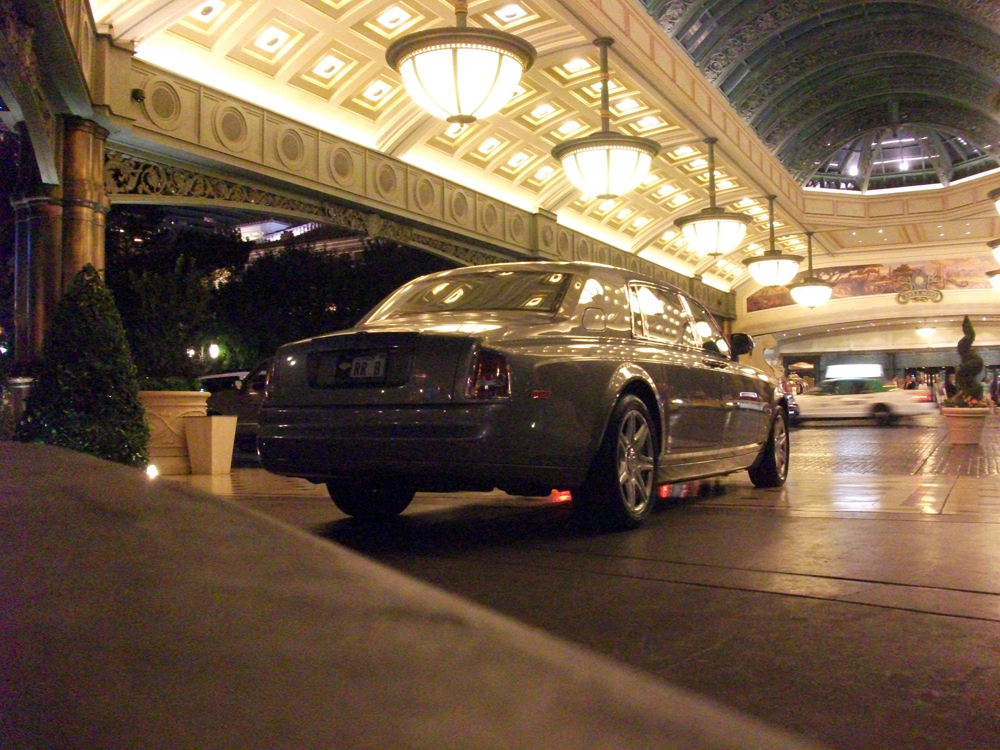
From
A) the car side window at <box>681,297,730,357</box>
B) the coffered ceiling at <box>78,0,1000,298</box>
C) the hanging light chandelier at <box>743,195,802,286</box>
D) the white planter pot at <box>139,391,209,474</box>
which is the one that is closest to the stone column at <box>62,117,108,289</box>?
the coffered ceiling at <box>78,0,1000,298</box>

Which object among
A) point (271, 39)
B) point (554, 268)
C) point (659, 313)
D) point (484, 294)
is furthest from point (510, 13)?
point (484, 294)

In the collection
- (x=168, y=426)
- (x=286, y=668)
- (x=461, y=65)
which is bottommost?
(x=168, y=426)

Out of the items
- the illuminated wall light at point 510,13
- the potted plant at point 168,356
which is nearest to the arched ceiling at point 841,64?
the illuminated wall light at point 510,13

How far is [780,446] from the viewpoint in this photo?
25.1ft

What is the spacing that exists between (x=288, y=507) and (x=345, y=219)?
8175 millimetres

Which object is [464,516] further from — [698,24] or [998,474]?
[698,24]

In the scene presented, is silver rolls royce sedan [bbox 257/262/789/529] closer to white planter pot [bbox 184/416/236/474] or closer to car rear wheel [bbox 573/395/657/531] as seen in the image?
car rear wheel [bbox 573/395/657/531]

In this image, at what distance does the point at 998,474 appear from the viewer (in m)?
8.25

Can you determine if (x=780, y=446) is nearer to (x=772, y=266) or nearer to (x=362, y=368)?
(x=362, y=368)

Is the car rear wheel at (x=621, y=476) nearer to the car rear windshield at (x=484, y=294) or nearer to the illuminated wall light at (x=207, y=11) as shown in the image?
the car rear windshield at (x=484, y=294)

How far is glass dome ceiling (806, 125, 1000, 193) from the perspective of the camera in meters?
29.1

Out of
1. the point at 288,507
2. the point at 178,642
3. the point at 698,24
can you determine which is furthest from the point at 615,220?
the point at 178,642

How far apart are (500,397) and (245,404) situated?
11256 mm

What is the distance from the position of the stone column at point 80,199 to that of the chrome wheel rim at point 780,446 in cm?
635
